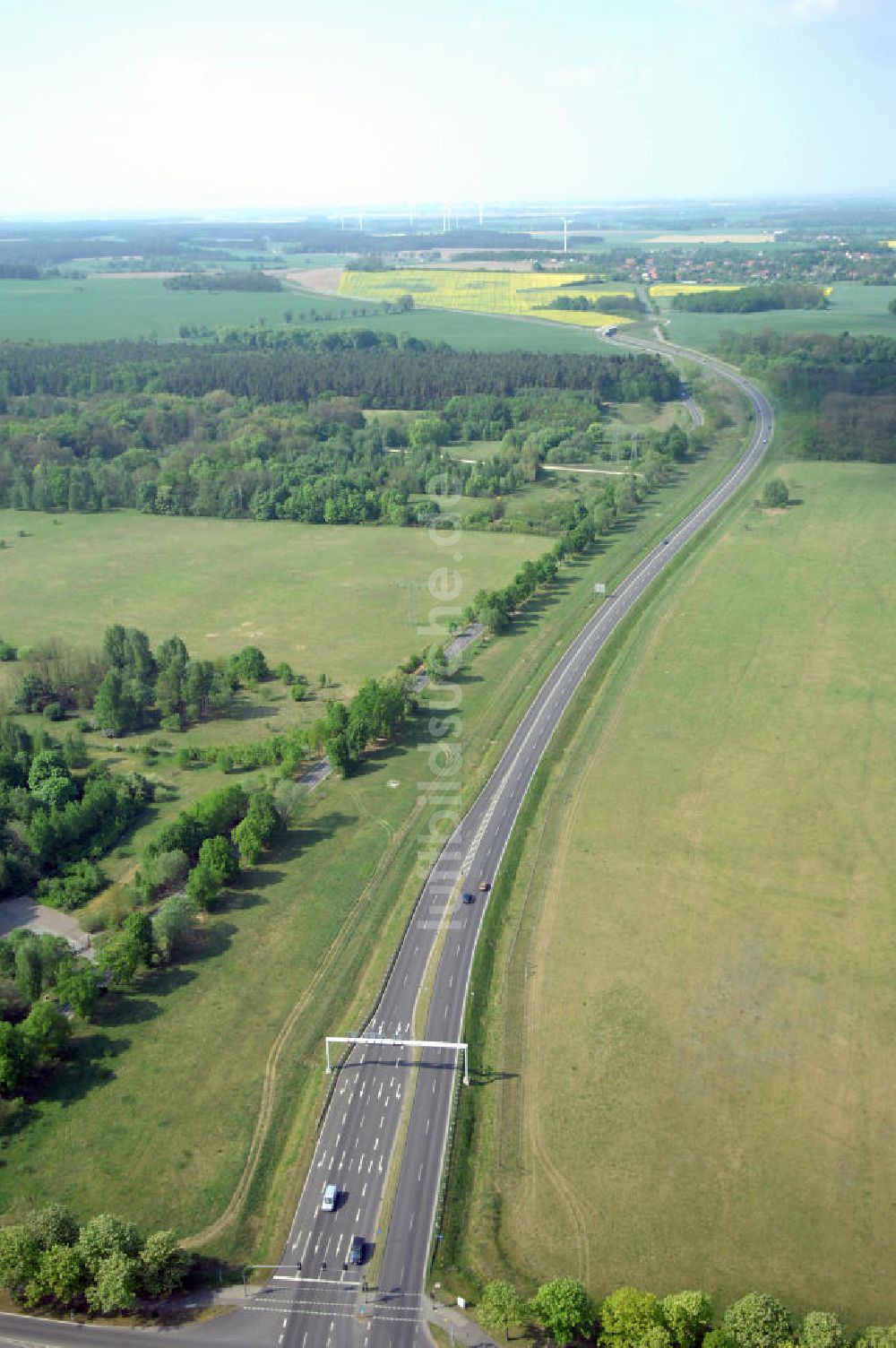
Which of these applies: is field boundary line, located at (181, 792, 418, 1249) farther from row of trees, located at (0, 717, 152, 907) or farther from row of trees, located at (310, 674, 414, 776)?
row of trees, located at (0, 717, 152, 907)

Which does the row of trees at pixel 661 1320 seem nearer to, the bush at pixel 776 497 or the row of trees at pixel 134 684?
the row of trees at pixel 134 684

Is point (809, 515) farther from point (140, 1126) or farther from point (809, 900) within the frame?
point (140, 1126)

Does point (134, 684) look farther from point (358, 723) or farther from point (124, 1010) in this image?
point (124, 1010)

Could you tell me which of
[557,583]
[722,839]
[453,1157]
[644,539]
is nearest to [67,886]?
[453,1157]

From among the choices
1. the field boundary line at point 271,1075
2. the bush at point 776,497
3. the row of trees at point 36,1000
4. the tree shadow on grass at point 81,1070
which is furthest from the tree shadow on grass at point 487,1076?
the bush at point 776,497

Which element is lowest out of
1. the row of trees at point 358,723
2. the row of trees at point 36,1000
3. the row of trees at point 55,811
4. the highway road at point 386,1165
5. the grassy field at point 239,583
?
the highway road at point 386,1165

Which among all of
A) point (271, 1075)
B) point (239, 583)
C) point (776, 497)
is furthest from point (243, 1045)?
point (776, 497)
